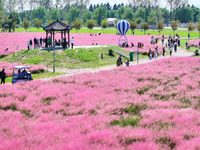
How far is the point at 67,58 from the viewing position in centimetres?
3319

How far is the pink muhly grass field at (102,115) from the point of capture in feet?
27.3

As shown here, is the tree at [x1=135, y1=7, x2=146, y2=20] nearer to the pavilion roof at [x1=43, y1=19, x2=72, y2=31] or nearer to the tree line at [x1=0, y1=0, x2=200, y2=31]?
the tree line at [x1=0, y1=0, x2=200, y2=31]

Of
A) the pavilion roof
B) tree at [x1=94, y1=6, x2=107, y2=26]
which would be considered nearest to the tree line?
tree at [x1=94, y1=6, x2=107, y2=26]

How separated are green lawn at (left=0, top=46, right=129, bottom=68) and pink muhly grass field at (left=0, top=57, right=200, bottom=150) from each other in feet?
44.6

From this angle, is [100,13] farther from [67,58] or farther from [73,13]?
[67,58]

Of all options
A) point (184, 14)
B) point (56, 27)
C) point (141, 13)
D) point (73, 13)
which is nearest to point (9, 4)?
point (73, 13)

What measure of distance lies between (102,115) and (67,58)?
23064 mm

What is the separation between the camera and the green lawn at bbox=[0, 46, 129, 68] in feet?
105

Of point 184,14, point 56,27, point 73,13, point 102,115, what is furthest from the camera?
point 184,14

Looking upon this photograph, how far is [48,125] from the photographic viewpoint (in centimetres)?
959

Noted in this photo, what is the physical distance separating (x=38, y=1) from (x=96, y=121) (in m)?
194

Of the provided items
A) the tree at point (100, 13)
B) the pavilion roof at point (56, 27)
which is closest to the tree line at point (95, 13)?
the tree at point (100, 13)

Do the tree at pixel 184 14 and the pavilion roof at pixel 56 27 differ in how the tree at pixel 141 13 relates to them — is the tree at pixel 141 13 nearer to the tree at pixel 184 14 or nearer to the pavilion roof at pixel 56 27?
the tree at pixel 184 14

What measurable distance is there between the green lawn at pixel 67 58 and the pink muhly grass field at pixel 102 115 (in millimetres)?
13598
